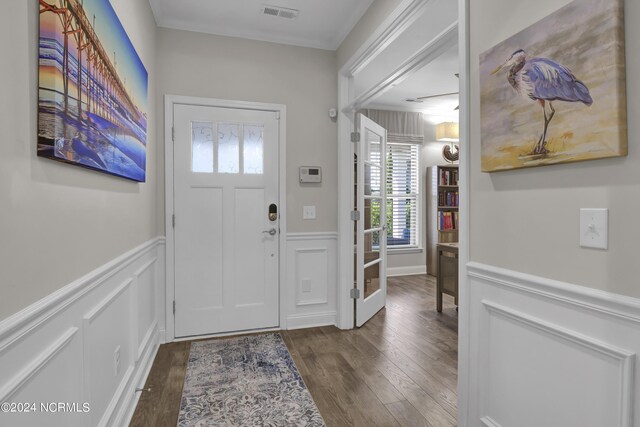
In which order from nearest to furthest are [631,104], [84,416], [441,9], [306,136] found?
[631,104] → [84,416] → [441,9] → [306,136]

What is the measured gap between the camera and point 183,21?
2.79m

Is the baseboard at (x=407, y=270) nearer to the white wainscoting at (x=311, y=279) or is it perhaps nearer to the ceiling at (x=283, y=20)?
the white wainscoting at (x=311, y=279)

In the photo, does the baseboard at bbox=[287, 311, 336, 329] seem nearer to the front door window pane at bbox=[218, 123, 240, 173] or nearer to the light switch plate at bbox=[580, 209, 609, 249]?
the front door window pane at bbox=[218, 123, 240, 173]

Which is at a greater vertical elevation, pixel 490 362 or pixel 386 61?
pixel 386 61

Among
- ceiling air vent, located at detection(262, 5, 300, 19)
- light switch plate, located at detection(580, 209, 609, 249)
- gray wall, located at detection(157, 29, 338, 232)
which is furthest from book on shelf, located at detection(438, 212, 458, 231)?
light switch plate, located at detection(580, 209, 609, 249)

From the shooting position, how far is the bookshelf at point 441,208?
Result: 530 centimetres

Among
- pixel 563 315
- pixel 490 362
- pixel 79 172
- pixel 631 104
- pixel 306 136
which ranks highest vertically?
pixel 306 136

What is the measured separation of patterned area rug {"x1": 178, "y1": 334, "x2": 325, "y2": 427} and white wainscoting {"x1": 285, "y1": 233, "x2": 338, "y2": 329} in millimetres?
426

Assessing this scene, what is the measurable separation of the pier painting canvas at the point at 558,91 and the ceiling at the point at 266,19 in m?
1.71

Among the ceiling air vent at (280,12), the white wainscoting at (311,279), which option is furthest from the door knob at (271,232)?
the ceiling air vent at (280,12)

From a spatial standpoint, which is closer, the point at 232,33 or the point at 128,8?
the point at 128,8

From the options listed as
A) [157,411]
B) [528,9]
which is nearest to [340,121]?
[528,9]

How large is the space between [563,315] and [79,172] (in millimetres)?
1778

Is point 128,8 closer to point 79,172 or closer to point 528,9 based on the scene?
point 79,172
